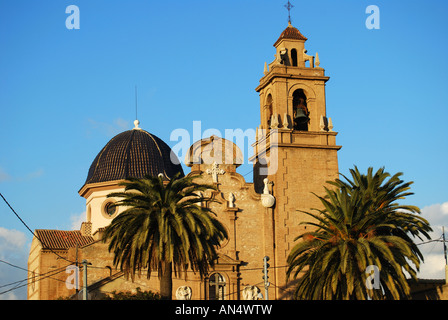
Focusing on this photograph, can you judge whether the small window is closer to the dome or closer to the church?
the church

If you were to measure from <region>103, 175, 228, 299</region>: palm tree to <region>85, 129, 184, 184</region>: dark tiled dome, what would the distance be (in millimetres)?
18545

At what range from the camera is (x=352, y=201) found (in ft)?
155

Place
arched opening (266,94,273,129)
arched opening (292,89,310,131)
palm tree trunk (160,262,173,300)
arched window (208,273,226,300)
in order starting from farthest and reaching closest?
arched opening (266,94,273,129) → arched opening (292,89,310,131) → arched window (208,273,226,300) → palm tree trunk (160,262,173,300)

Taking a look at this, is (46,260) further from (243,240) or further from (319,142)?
(319,142)

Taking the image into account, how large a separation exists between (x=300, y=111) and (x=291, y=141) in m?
2.76

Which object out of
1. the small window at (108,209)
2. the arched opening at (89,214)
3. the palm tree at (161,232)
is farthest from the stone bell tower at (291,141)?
the arched opening at (89,214)

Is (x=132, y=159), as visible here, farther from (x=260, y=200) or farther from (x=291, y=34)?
(x=291, y=34)

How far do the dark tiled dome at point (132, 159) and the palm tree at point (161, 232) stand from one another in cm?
1854

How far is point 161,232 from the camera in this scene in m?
44.5

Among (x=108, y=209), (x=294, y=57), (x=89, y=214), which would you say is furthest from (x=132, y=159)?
(x=294, y=57)

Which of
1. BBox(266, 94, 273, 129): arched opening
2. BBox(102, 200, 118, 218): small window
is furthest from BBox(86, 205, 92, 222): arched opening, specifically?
BBox(266, 94, 273, 129): arched opening

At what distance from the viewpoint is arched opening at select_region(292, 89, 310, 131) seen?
58469 mm

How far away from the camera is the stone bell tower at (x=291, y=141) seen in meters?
55.3

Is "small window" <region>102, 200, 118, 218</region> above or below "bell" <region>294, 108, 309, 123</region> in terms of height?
below
